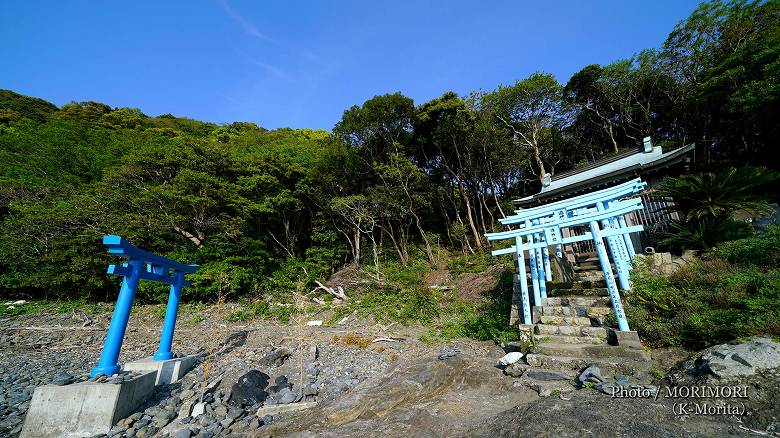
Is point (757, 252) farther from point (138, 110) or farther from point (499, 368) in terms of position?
point (138, 110)

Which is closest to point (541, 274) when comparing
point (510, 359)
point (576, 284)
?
point (576, 284)

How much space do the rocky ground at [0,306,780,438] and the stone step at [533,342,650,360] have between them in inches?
11.7

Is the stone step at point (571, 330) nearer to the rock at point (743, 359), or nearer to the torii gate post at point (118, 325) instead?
the rock at point (743, 359)

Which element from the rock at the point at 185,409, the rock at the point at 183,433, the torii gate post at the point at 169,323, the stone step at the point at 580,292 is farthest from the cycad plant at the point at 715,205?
the torii gate post at the point at 169,323

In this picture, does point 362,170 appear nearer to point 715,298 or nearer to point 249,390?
point 249,390

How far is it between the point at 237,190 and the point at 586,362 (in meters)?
15.8

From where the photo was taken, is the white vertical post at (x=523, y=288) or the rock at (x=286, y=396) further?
the white vertical post at (x=523, y=288)

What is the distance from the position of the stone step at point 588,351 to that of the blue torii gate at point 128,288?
7573 millimetres

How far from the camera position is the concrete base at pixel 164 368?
18.4 ft

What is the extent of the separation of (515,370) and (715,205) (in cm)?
708

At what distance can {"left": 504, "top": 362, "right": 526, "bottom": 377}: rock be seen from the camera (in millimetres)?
4840

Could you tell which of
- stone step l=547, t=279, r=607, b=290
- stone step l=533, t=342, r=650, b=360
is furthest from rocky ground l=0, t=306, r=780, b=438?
stone step l=547, t=279, r=607, b=290

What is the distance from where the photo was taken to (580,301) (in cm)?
633

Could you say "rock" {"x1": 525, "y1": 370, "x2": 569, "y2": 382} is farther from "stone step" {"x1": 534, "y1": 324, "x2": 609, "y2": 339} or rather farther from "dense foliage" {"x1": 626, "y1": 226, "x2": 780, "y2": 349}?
"dense foliage" {"x1": 626, "y1": 226, "x2": 780, "y2": 349}
